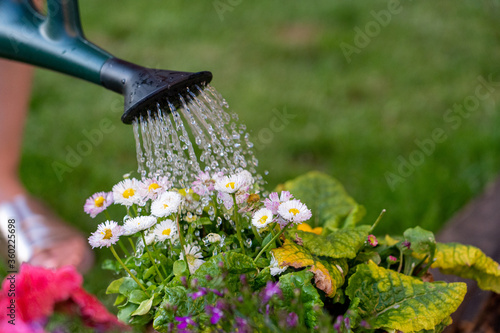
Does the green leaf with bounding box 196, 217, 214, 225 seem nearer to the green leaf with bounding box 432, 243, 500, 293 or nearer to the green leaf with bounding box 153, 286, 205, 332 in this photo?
the green leaf with bounding box 153, 286, 205, 332

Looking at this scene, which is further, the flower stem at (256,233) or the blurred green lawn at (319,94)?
the blurred green lawn at (319,94)

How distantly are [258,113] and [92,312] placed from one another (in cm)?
201

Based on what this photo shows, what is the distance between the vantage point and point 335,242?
98 centimetres

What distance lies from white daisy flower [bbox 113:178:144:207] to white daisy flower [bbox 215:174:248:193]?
0.15 meters

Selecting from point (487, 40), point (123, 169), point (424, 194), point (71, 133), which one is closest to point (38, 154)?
point (71, 133)

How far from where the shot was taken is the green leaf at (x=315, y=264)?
0.92 m

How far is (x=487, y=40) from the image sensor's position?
333cm

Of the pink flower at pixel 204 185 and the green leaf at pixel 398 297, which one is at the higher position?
the pink flower at pixel 204 185

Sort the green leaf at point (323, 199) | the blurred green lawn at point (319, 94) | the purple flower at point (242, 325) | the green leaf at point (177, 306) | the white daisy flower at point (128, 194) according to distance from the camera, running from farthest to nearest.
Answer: the blurred green lawn at point (319, 94) < the green leaf at point (323, 199) < the white daisy flower at point (128, 194) < the green leaf at point (177, 306) < the purple flower at point (242, 325)

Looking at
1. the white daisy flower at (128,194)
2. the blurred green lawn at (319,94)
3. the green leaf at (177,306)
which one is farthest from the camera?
the blurred green lawn at (319,94)

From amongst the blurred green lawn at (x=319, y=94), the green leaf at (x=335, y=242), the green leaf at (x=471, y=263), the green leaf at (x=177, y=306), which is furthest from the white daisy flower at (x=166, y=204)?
the blurred green lawn at (x=319, y=94)

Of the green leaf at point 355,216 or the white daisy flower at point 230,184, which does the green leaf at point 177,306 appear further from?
the green leaf at point 355,216

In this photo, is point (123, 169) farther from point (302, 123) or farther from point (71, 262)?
point (302, 123)

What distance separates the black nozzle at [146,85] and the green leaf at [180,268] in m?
0.25
